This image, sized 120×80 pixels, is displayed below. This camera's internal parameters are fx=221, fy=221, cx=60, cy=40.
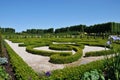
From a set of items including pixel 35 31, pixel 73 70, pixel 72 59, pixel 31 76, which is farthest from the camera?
pixel 35 31

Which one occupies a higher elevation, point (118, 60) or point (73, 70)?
point (118, 60)

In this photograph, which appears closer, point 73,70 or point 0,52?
point 73,70

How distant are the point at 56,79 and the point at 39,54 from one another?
9.26 metres

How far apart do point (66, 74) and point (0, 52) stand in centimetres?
756

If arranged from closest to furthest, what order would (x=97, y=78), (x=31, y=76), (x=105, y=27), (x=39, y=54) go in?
(x=97, y=78), (x=31, y=76), (x=39, y=54), (x=105, y=27)

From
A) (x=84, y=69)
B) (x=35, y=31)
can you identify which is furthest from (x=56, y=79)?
(x=35, y=31)

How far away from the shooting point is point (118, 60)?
7.05 m

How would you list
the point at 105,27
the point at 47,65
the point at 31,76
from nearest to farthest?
the point at 31,76 < the point at 47,65 < the point at 105,27

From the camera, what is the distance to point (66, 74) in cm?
758

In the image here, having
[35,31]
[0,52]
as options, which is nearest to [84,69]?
[0,52]

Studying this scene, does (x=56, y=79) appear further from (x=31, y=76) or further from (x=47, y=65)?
(x=47, y=65)

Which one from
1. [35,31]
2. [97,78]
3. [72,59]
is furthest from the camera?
[35,31]

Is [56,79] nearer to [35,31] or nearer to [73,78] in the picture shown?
[73,78]

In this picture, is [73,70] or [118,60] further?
[73,70]
